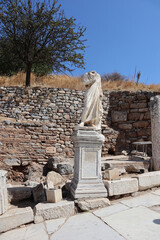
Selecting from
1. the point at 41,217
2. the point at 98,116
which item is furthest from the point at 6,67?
the point at 41,217

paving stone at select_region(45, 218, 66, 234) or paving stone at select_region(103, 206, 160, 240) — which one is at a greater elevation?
paving stone at select_region(103, 206, 160, 240)

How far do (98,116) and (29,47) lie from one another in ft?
33.8

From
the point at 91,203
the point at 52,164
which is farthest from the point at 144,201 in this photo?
the point at 52,164

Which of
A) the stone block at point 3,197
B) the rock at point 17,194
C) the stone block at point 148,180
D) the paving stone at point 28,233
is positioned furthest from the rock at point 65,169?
the paving stone at point 28,233

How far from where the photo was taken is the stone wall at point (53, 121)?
28.1ft

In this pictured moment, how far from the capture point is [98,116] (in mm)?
3992

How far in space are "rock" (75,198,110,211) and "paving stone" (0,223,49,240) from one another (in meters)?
0.75

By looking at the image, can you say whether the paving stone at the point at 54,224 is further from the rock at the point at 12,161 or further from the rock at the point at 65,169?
the rock at the point at 12,161

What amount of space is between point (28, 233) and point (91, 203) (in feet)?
3.87

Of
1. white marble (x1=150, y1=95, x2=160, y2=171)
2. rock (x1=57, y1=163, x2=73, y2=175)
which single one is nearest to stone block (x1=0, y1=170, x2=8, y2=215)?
rock (x1=57, y1=163, x2=73, y2=175)

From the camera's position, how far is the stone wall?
337 inches

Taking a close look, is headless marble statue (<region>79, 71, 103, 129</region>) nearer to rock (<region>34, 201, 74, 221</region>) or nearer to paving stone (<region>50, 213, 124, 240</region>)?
rock (<region>34, 201, 74, 221</region>)

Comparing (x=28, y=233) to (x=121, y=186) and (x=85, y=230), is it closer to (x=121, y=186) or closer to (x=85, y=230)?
(x=85, y=230)

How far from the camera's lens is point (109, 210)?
10.9 feet
